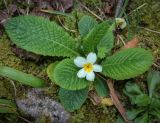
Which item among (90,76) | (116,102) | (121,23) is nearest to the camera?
(90,76)

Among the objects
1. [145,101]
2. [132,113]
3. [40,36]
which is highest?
[40,36]

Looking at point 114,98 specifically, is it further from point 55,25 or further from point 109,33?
point 55,25

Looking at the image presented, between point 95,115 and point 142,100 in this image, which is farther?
point 95,115

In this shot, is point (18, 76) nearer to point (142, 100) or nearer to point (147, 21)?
point (142, 100)

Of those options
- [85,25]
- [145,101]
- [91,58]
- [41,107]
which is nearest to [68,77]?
[91,58]

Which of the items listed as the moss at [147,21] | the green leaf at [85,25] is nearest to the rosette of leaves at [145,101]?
the moss at [147,21]

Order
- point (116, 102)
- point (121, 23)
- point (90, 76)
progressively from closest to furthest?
1. point (90, 76)
2. point (116, 102)
3. point (121, 23)
